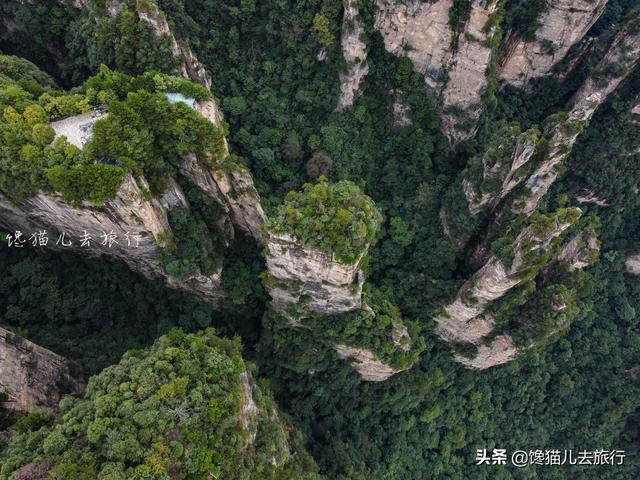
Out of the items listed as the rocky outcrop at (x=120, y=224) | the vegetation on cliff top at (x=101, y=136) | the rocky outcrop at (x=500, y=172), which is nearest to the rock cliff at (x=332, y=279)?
the rocky outcrop at (x=120, y=224)

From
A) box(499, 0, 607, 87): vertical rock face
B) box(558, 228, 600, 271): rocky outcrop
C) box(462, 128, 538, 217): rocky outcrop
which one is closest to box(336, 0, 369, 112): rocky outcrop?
box(462, 128, 538, 217): rocky outcrop

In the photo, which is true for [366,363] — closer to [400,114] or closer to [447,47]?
[400,114]

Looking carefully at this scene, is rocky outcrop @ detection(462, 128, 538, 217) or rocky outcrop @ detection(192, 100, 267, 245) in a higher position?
rocky outcrop @ detection(462, 128, 538, 217)

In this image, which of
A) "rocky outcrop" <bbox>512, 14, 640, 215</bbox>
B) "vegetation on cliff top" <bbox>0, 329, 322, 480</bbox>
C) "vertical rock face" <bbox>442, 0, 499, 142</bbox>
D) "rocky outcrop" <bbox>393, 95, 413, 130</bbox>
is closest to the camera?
"vegetation on cliff top" <bbox>0, 329, 322, 480</bbox>

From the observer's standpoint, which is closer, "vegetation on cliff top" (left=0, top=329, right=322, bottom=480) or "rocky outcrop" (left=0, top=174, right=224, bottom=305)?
"vegetation on cliff top" (left=0, top=329, right=322, bottom=480)

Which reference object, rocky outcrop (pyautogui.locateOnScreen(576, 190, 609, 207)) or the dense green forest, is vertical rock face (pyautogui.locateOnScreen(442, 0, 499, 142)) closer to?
the dense green forest

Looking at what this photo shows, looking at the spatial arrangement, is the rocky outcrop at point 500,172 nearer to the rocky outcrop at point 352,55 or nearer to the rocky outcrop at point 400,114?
the rocky outcrop at point 400,114

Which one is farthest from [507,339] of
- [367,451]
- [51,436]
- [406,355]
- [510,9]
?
[51,436]

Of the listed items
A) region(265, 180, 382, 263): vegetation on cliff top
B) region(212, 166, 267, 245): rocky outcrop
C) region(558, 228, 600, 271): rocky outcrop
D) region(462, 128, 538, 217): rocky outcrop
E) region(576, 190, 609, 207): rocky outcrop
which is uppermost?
region(576, 190, 609, 207): rocky outcrop
